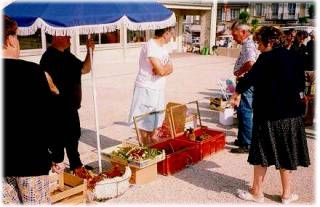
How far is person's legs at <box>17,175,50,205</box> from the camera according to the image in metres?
2.70

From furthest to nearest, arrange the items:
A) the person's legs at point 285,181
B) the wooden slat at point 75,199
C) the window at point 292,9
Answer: the window at point 292,9, the person's legs at point 285,181, the wooden slat at point 75,199

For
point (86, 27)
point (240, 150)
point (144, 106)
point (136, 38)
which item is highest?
point (86, 27)

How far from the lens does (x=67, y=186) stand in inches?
165

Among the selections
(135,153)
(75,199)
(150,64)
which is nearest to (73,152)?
(135,153)

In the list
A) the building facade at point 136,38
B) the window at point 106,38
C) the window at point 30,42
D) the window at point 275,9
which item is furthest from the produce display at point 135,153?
the window at point 275,9

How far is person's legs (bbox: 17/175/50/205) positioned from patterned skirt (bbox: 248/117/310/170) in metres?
2.24

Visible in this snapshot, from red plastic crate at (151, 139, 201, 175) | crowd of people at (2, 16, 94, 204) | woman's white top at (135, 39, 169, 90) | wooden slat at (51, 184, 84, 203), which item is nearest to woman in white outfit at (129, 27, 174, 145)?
woman's white top at (135, 39, 169, 90)

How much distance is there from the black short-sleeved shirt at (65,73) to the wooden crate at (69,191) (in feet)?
2.84

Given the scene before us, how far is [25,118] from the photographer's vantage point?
8.45ft

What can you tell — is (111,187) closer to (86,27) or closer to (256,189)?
(256,189)

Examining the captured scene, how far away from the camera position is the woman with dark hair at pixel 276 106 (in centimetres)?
388

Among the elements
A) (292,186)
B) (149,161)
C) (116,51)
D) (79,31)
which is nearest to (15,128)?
(79,31)

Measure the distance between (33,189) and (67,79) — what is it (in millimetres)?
2060

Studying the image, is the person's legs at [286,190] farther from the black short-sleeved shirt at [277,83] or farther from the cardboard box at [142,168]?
the cardboard box at [142,168]
